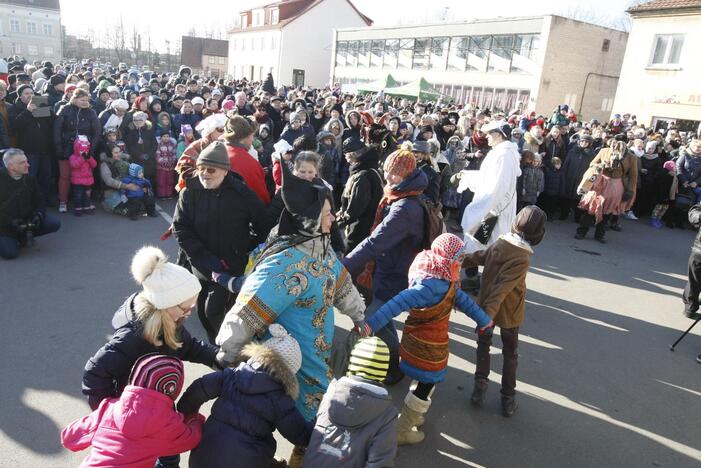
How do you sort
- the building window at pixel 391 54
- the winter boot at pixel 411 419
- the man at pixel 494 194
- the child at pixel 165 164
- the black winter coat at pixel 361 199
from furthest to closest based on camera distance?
the building window at pixel 391 54, the child at pixel 165 164, the man at pixel 494 194, the black winter coat at pixel 361 199, the winter boot at pixel 411 419

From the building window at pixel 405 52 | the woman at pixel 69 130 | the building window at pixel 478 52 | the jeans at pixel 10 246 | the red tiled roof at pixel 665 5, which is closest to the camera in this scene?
the jeans at pixel 10 246

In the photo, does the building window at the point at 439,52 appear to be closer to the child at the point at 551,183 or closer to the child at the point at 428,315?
the child at the point at 551,183

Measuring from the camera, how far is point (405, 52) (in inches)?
1494

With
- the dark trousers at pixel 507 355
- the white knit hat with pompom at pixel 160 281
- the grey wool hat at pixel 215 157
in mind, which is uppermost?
the grey wool hat at pixel 215 157

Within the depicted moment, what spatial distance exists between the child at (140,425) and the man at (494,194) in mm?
3991

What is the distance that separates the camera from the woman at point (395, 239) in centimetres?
363

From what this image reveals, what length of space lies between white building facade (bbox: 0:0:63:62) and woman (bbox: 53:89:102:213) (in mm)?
68089

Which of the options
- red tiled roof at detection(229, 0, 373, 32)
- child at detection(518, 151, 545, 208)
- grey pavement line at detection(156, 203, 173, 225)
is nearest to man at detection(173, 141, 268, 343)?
grey pavement line at detection(156, 203, 173, 225)

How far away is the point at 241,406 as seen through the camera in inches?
86.1

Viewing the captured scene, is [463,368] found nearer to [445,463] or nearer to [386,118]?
[445,463]

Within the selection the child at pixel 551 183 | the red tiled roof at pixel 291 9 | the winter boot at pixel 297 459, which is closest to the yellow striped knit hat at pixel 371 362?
the winter boot at pixel 297 459

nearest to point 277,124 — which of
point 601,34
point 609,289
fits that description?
point 609,289

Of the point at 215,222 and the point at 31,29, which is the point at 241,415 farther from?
the point at 31,29

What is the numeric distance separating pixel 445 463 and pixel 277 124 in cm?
943
